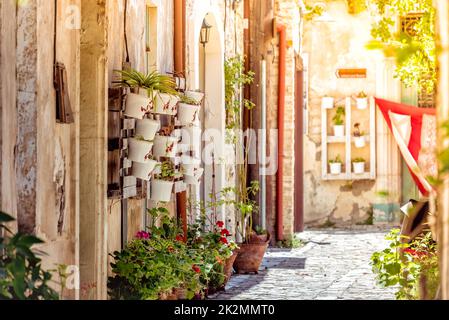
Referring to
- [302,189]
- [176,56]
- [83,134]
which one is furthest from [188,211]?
[302,189]

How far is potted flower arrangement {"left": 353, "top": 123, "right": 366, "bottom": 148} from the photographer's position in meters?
20.7

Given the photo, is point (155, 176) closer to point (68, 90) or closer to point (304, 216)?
point (68, 90)

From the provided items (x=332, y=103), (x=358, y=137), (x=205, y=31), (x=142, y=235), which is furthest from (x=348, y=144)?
(x=142, y=235)

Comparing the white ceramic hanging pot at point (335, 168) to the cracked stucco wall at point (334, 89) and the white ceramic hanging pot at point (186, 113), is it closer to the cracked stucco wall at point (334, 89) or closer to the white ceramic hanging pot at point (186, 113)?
the cracked stucco wall at point (334, 89)

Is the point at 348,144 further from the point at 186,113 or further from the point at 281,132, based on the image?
the point at 186,113

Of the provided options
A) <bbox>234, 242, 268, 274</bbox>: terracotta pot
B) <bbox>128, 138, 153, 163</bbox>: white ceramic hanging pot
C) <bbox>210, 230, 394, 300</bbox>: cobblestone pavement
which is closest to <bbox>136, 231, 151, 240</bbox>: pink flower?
<bbox>128, 138, 153, 163</bbox>: white ceramic hanging pot

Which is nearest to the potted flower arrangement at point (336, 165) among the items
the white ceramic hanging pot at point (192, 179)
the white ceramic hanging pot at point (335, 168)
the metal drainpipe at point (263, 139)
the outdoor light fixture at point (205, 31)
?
the white ceramic hanging pot at point (335, 168)

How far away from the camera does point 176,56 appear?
10.3 metres

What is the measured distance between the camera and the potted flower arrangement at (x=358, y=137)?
20656 mm

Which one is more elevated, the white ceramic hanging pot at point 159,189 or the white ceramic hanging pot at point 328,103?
the white ceramic hanging pot at point 328,103

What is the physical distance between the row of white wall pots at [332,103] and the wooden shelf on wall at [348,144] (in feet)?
0.34

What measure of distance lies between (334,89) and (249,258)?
8.85m

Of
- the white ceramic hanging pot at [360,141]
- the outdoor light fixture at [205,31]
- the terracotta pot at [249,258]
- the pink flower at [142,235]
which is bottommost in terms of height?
the terracotta pot at [249,258]

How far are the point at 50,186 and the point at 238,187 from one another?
8215mm
